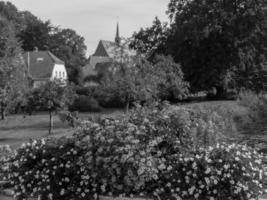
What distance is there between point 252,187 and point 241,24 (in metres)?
27.4

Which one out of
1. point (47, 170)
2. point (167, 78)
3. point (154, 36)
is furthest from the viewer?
point (154, 36)

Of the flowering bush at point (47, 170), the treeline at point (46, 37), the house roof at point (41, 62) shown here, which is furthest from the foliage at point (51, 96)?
the treeline at point (46, 37)

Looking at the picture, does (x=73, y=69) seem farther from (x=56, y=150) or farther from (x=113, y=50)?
(x=56, y=150)

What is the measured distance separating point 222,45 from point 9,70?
68.5 ft

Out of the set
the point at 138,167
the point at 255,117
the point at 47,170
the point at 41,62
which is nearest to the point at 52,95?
the point at 255,117

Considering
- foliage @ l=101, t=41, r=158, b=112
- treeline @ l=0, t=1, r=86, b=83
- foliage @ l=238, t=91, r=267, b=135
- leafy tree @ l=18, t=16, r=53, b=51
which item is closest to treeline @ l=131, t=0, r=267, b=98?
foliage @ l=101, t=41, r=158, b=112

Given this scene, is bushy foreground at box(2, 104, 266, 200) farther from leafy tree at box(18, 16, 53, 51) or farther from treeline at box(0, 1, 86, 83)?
leafy tree at box(18, 16, 53, 51)

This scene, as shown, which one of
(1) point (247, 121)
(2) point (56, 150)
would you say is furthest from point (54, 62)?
(2) point (56, 150)

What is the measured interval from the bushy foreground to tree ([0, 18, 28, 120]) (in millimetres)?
8677

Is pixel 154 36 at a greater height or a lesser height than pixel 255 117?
greater

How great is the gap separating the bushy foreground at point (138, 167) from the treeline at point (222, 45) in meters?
24.9

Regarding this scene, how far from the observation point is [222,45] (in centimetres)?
3055

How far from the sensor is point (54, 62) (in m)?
58.8

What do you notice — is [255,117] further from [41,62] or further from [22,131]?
[41,62]
